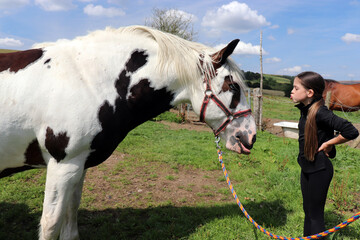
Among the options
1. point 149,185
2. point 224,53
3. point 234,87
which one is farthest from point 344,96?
point 224,53

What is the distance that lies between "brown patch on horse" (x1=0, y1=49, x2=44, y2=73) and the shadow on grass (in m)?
2.02

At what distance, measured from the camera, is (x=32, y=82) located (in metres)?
1.87

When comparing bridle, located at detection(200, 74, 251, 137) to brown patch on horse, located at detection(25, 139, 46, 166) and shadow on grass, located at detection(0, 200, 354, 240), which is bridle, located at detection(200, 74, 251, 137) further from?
shadow on grass, located at detection(0, 200, 354, 240)

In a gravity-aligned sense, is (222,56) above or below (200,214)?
above

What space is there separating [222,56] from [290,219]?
93.7 inches

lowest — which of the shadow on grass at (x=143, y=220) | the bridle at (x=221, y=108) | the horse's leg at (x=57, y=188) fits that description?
the shadow on grass at (x=143, y=220)

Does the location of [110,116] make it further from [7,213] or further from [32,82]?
[7,213]

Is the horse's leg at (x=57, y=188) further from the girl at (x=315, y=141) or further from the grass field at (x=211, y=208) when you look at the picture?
the girl at (x=315, y=141)

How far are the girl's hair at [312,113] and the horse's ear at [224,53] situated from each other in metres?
0.72

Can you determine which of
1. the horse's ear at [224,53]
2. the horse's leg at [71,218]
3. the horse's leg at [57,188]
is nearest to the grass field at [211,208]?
the horse's leg at [71,218]

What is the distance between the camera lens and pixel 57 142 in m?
1.84

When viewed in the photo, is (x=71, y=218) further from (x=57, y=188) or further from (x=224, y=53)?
(x=224, y=53)

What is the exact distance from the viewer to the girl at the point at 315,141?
2145mm

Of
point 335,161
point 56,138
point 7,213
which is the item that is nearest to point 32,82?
point 56,138
